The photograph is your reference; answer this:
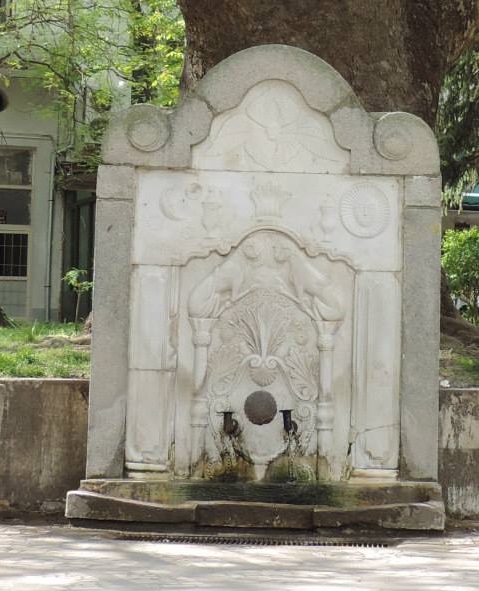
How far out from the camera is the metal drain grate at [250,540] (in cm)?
659

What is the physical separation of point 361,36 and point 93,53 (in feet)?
26.5

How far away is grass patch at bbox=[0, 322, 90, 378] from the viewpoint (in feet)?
29.3

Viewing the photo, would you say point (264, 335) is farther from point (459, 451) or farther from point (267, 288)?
point (459, 451)

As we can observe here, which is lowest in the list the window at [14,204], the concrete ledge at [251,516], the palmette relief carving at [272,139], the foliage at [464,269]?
the concrete ledge at [251,516]

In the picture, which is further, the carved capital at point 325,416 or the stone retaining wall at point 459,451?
the stone retaining wall at point 459,451

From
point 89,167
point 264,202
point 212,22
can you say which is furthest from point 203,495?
point 89,167

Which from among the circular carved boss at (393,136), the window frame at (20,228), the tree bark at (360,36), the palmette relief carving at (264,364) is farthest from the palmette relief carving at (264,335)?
the window frame at (20,228)

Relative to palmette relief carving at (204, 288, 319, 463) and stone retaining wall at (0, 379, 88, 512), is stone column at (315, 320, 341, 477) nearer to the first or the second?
palmette relief carving at (204, 288, 319, 463)

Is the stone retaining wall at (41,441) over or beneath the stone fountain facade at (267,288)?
beneath

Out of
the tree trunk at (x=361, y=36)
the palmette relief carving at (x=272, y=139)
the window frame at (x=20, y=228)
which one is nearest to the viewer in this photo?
the palmette relief carving at (x=272, y=139)

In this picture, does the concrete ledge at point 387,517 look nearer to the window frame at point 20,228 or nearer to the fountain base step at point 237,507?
the fountain base step at point 237,507

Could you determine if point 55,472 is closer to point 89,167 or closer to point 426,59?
point 426,59

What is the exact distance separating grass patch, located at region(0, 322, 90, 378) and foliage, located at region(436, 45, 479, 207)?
753 centimetres

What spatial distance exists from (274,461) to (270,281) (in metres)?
1.15
